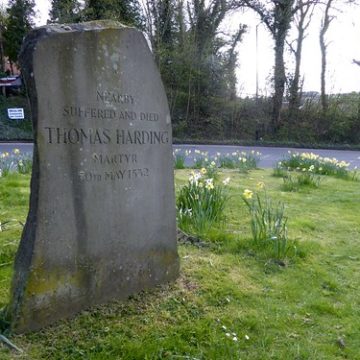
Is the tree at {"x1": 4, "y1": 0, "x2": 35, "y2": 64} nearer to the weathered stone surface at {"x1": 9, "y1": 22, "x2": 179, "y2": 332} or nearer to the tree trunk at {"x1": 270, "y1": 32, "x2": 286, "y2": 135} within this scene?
the tree trunk at {"x1": 270, "y1": 32, "x2": 286, "y2": 135}

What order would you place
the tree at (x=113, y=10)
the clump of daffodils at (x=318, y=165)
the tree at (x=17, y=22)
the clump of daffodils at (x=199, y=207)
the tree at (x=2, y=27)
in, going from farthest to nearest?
the tree at (x=2, y=27) → the tree at (x=17, y=22) → the tree at (x=113, y=10) → the clump of daffodils at (x=318, y=165) → the clump of daffodils at (x=199, y=207)

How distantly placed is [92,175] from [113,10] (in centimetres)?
2120

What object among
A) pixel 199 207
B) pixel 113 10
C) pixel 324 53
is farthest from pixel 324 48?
pixel 199 207

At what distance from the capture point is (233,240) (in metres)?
4.18

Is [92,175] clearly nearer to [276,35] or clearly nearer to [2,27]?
[276,35]

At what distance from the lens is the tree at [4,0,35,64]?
92.4 ft

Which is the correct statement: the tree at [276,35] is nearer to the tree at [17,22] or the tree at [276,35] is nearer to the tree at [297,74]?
the tree at [297,74]

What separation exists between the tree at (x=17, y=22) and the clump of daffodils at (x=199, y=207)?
27571mm

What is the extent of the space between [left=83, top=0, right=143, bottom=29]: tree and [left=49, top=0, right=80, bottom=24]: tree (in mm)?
803

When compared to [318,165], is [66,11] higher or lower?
higher

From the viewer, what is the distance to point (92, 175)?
2613 millimetres

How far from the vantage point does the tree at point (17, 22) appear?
28156 millimetres

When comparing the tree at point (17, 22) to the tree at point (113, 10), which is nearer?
the tree at point (113, 10)

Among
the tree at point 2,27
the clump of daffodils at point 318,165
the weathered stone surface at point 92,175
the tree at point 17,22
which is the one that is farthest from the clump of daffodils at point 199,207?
the tree at point 2,27
